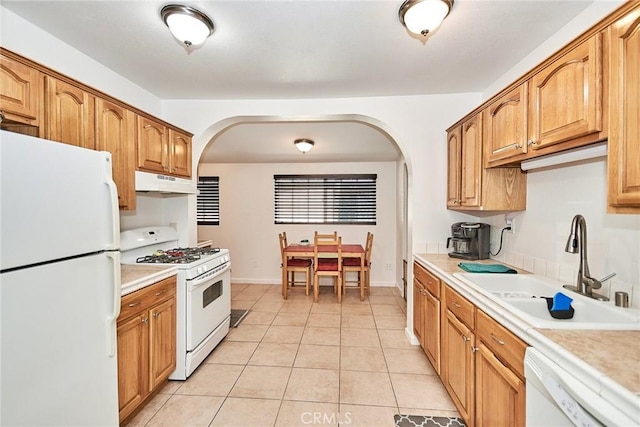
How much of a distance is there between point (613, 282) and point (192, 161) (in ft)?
11.1

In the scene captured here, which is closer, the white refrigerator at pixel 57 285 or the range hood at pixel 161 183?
the white refrigerator at pixel 57 285

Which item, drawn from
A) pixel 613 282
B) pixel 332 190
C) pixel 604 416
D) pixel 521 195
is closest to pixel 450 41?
pixel 521 195

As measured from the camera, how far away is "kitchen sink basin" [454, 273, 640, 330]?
1170 millimetres

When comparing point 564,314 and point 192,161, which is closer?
point 564,314

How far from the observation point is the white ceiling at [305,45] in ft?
5.35

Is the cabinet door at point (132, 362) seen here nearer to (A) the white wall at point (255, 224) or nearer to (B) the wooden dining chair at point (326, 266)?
(B) the wooden dining chair at point (326, 266)

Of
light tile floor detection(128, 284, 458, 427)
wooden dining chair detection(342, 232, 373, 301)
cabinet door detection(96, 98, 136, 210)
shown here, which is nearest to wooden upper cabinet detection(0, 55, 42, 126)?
cabinet door detection(96, 98, 136, 210)

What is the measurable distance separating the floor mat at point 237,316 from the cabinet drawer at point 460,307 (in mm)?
2485

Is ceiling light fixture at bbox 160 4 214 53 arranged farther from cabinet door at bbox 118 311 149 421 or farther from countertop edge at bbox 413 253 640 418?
countertop edge at bbox 413 253 640 418

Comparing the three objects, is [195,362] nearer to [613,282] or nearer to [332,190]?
[613,282]

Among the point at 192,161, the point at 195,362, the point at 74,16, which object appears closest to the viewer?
the point at 74,16

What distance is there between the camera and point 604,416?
2.56 feet

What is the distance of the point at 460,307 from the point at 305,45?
6.76ft

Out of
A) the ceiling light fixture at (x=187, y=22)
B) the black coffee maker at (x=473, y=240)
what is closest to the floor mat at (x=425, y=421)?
the black coffee maker at (x=473, y=240)
